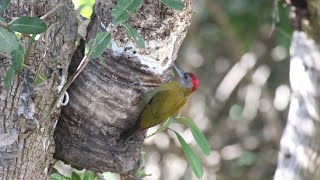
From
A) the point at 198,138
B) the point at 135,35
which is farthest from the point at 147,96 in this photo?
the point at 198,138

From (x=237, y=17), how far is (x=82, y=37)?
268 cm

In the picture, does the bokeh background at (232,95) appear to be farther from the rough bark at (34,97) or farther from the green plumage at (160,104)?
the rough bark at (34,97)

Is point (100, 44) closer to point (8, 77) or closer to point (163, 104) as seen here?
point (8, 77)

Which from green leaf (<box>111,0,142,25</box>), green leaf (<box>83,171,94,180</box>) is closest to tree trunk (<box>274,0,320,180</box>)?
green leaf (<box>83,171,94,180</box>)

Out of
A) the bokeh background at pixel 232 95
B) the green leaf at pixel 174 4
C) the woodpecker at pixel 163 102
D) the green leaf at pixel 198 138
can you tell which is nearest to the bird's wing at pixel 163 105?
the woodpecker at pixel 163 102

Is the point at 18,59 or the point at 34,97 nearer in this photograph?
the point at 18,59

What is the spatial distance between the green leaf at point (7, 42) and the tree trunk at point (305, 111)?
1689 millimetres

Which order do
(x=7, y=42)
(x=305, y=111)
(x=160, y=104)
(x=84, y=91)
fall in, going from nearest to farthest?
(x=7, y=42)
(x=84, y=91)
(x=160, y=104)
(x=305, y=111)

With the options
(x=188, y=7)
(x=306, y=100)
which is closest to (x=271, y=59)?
(x=306, y=100)

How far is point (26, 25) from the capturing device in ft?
4.91

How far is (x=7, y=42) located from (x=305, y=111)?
181cm

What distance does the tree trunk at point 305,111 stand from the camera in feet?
9.71

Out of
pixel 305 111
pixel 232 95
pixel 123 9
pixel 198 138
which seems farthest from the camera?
pixel 232 95

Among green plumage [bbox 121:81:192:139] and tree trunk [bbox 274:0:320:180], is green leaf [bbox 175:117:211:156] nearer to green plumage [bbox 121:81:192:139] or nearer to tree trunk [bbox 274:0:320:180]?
green plumage [bbox 121:81:192:139]
